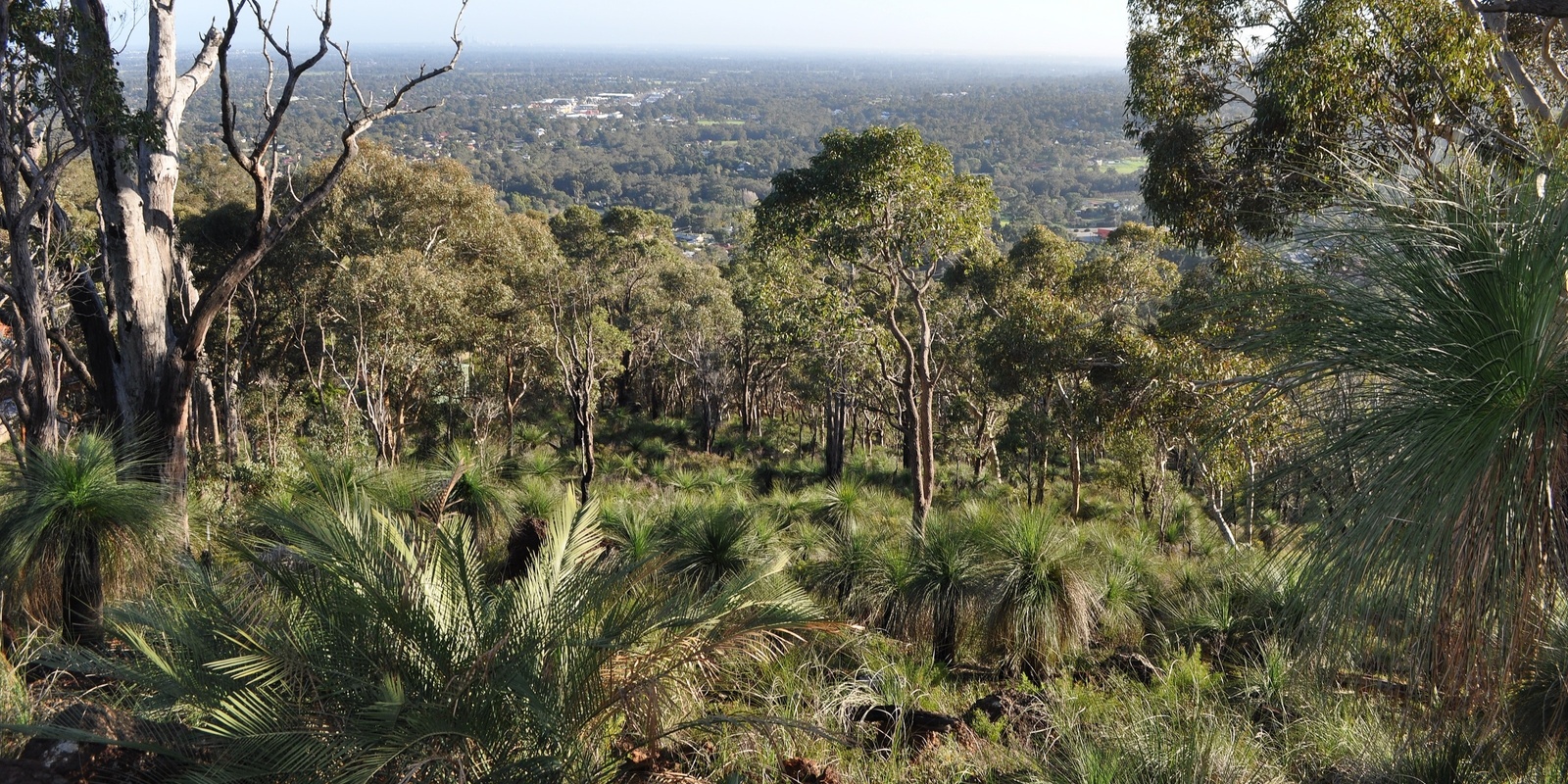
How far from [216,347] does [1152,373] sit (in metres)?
15.0

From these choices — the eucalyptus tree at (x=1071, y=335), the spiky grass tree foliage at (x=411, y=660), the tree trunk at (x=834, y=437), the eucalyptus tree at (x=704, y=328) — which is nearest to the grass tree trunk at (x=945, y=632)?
the spiky grass tree foliage at (x=411, y=660)

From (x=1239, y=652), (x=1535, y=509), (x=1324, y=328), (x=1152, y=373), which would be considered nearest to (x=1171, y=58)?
(x=1152, y=373)

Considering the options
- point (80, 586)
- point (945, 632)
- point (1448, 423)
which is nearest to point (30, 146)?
point (80, 586)

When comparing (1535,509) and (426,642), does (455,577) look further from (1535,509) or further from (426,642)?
(1535,509)

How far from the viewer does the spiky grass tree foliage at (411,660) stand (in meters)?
3.28

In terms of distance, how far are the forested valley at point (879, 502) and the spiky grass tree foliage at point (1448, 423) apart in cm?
1

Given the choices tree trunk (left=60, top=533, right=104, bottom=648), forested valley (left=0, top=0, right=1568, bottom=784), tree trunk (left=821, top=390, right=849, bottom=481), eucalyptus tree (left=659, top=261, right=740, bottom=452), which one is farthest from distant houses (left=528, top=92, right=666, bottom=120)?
tree trunk (left=60, top=533, right=104, bottom=648)

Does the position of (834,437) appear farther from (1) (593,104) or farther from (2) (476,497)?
(1) (593,104)

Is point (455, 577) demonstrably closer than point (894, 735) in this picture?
Yes

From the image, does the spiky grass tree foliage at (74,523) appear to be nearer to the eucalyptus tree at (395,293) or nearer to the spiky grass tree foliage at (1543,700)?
the spiky grass tree foliage at (1543,700)

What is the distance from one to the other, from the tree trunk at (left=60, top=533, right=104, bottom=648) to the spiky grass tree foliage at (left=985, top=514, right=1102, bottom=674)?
19.1 feet

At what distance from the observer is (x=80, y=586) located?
5.69 meters

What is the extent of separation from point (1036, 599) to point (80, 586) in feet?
20.4

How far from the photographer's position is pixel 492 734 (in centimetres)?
347
